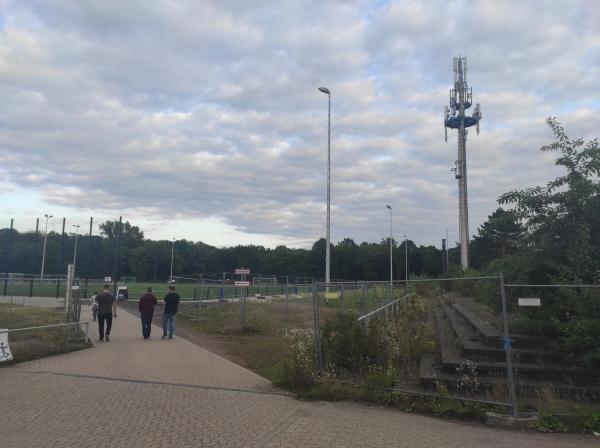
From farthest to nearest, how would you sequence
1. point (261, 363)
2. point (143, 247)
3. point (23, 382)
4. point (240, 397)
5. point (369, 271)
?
1. point (369, 271)
2. point (143, 247)
3. point (261, 363)
4. point (23, 382)
5. point (240, 397)

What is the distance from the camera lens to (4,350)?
10242 millimetres

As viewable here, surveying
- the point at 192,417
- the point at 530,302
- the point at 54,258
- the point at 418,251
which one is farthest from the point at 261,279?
the point at 418,251

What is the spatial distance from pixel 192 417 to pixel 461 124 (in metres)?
56.3

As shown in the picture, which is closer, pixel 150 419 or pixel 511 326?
pixel 150 419

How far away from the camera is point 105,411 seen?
670cm

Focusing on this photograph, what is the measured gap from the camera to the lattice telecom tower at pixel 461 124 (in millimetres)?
54812

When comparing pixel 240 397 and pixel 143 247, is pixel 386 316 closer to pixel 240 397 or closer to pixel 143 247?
pixel 240 397

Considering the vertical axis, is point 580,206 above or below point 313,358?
above

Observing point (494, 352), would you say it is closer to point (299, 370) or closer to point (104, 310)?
point (299, 370)

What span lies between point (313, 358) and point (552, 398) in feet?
12.8

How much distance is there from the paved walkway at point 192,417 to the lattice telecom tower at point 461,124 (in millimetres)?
48731

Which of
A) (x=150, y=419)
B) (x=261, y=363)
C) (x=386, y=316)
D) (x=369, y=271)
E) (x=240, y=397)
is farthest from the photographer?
(x=369, y=271)

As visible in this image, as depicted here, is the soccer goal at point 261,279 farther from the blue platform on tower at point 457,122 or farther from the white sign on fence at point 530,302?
the white sign on fence at point 530,302

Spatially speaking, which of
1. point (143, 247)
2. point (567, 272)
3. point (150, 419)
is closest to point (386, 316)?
point (567, 272)
